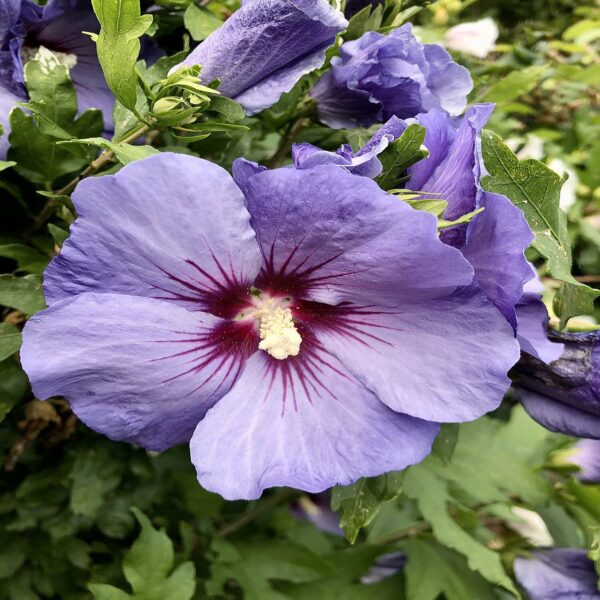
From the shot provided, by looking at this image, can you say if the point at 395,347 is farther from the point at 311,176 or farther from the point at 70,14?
the point at 70,14

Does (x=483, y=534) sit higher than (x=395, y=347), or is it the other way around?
(x=395, y=347)

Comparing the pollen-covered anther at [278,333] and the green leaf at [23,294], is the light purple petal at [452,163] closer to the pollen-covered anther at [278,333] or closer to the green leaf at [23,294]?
the pollen-covered anther at [278,333]

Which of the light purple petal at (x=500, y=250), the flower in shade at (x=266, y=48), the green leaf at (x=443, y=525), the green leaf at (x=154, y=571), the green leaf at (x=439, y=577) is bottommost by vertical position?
the green leaf at (x=439, y=577)

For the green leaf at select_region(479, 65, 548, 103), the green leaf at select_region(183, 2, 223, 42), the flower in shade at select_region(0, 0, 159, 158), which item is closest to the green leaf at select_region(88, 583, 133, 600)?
the flower in shade at select_region(0, 0, 159, 158)

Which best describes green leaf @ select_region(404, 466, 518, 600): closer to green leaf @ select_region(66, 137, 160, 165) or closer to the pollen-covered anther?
the pollen-covered anther

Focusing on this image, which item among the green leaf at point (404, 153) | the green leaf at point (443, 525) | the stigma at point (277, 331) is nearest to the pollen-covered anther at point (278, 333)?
the stigma at point (277, 331)

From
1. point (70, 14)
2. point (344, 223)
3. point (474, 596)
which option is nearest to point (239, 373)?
point (344, 223)
